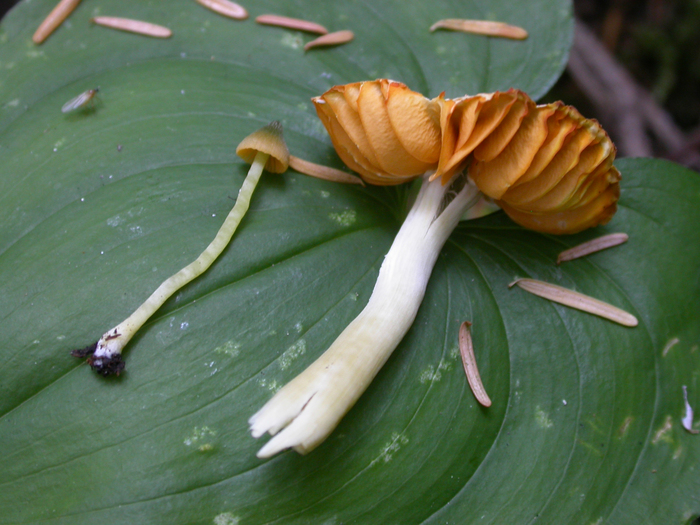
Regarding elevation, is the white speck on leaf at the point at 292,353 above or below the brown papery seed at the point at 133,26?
below

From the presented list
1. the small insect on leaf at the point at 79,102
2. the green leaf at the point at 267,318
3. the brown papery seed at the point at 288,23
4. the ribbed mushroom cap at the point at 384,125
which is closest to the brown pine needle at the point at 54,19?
the green leaf at the point at 267,318

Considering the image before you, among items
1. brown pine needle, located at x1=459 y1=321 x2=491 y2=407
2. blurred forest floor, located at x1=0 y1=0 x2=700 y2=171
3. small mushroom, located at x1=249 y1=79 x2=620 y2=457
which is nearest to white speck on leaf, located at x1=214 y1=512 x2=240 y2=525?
small mushroom, located at x1=249 y1=79 x2=620 y2=457

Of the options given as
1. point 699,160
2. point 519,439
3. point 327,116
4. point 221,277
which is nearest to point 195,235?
point 221,277

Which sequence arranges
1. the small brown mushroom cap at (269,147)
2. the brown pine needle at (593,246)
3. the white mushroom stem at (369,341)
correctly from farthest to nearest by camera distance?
the brown pine needle at (593,246), the small brown mushroom cap at (269,147), the white mushroom stem at (369,341)

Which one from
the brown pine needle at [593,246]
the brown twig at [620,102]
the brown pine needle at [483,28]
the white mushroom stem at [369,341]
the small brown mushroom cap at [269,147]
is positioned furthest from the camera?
the brown twig at [620,102]

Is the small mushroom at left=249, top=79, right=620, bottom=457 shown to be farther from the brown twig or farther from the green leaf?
the brown twig

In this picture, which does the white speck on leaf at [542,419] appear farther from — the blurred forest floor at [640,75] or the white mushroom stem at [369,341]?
the blurred forest floor at [640,75]

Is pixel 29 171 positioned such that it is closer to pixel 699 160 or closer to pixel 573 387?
pixel 573 387

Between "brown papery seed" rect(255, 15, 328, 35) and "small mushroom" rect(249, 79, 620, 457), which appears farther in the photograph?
"brown papery seed" rect(255, 15, 328, 35)
